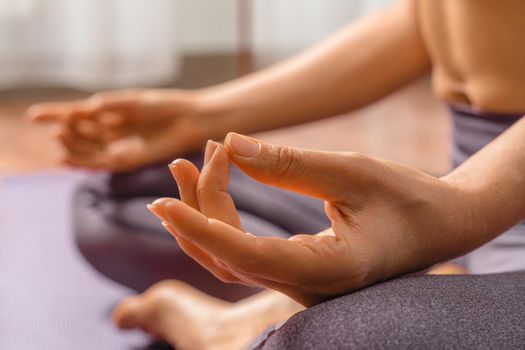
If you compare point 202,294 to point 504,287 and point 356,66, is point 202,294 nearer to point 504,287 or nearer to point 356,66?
point 356,66

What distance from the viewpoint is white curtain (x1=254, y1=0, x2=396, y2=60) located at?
113 inches

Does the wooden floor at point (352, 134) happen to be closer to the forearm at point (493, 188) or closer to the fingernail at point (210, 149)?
the forearm at point (493, 188)

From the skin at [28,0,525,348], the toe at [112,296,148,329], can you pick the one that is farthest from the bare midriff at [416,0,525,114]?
the toe at [112,296,148,329]

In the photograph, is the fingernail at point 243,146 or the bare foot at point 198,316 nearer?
the fingernail at point 243,146

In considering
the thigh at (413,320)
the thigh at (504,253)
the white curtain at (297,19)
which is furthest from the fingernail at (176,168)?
the white curtain at (297,19)

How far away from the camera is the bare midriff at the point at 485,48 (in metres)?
0.78

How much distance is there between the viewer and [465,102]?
87 cm

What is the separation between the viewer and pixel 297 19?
289 centimetres

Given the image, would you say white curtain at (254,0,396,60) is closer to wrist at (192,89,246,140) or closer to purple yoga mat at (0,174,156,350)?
purple yoga mat at (0,174,156,350)

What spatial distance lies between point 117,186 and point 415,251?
68 centimetres

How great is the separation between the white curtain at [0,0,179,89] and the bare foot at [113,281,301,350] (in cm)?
174

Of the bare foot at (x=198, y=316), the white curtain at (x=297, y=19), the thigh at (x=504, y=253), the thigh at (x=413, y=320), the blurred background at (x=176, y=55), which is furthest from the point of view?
the white curtain at (x=297, y=19)

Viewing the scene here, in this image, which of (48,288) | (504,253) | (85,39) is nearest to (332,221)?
(504,253)

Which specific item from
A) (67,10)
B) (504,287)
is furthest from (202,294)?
(67,10)
